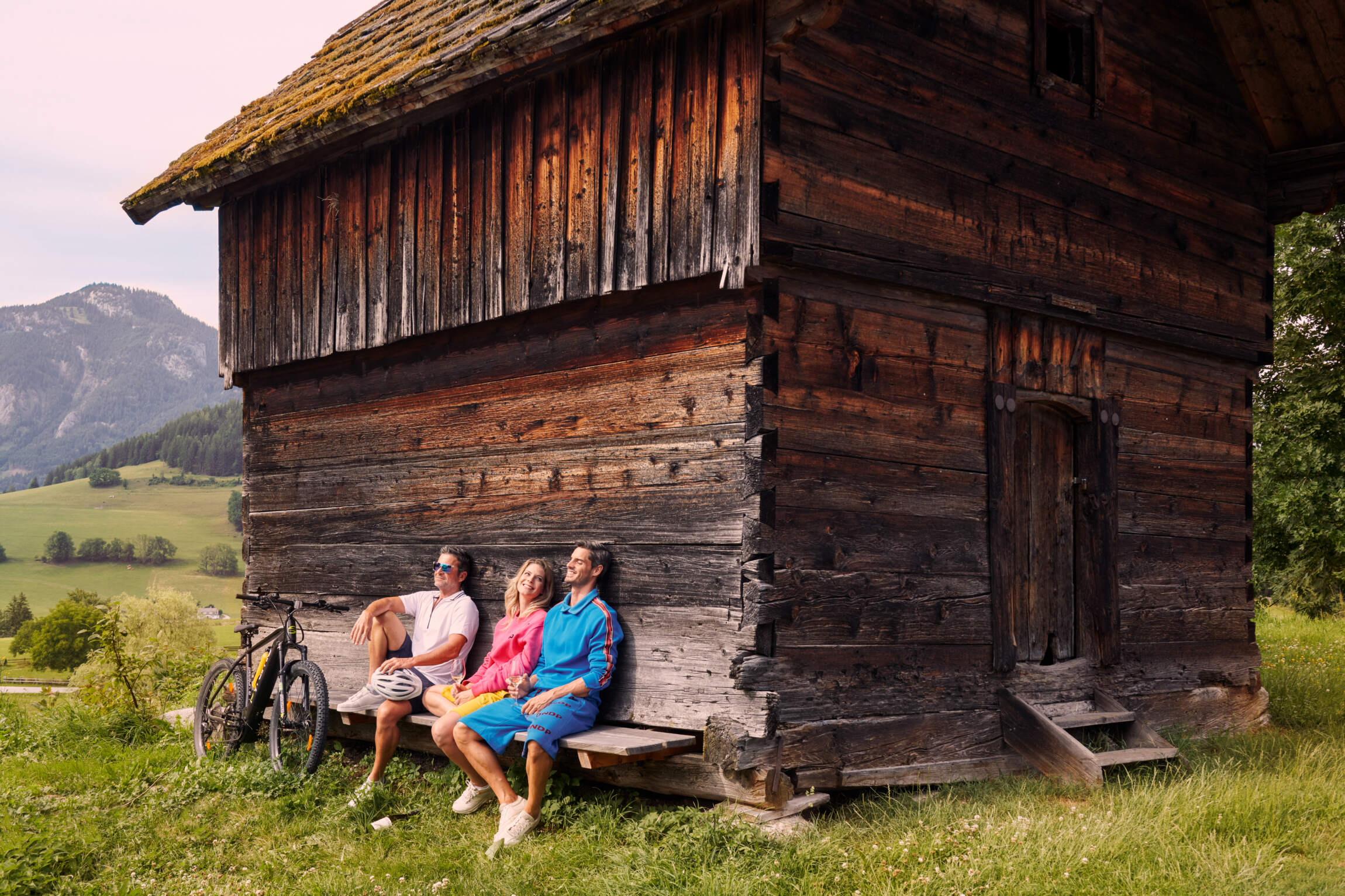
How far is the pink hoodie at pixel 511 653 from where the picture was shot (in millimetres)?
7012

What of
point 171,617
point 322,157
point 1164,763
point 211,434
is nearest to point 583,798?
point 1164,763

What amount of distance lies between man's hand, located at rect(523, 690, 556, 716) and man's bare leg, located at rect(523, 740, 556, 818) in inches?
8.5

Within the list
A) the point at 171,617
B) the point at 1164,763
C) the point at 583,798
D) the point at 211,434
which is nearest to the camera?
the point at 583,798

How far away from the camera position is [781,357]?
6.48m

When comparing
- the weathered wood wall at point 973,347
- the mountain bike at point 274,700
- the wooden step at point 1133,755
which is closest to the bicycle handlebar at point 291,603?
the mountain bike at point 274,700

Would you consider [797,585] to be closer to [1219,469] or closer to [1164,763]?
[1164,763]

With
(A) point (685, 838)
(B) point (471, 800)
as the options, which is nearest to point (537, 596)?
(B) point (471, 800)

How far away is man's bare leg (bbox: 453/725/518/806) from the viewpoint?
652 centimetres

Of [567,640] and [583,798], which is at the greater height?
[567,640]

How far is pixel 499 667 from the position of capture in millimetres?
7164

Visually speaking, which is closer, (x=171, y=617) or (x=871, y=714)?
(x=871, y=714)

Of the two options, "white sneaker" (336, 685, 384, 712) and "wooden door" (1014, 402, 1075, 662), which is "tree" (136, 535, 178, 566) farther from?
"wooden door" (1014, 402, 1075, 662)

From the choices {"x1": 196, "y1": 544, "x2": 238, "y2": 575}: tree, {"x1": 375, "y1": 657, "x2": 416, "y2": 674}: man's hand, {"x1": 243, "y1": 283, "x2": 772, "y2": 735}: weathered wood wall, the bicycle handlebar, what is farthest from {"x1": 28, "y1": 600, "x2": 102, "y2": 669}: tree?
{"x1": 196, "y1": 544, "x2": 238, "y2": 575}: tree

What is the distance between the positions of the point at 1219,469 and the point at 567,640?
6.21 m
